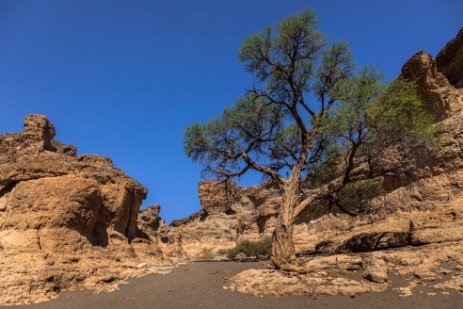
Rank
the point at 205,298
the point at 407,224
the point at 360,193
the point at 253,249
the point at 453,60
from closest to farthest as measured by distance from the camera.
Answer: the point at 205,298 → the point at 407,224 → the point at 360,193 → the point at 453,60 → the point at 253,249

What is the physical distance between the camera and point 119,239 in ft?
50.6

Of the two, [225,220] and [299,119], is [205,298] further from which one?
[225,220]

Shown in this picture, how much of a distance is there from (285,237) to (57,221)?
8671 mm

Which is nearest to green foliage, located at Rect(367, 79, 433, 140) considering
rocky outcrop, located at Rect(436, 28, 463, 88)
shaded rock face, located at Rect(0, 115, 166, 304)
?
rocky outcrop, located at Rect(436, 28, 463, 88)

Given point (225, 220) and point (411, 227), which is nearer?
point (411, 227)

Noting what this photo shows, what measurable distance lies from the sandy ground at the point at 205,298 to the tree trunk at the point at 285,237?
205 centimetres

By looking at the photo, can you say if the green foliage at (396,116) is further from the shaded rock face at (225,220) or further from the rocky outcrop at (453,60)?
the shaded rock face at (225,220)

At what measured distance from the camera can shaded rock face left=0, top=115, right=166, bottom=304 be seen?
10.8 m

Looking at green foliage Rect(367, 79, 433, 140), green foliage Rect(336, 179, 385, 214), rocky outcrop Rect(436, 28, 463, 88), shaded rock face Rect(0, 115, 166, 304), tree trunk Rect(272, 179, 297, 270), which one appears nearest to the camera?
shaded rock face Rect(0, 115, 166, 304)

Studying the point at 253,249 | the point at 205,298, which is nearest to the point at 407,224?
the point at 205,298

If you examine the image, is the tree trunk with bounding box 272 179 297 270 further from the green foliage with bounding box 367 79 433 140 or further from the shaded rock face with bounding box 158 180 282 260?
the shaded rock face with bounding box 158 180 282 260

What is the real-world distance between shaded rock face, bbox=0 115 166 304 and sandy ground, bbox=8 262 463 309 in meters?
0.90

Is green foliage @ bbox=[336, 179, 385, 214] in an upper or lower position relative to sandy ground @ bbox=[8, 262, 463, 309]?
upper

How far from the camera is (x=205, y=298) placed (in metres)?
10.2
